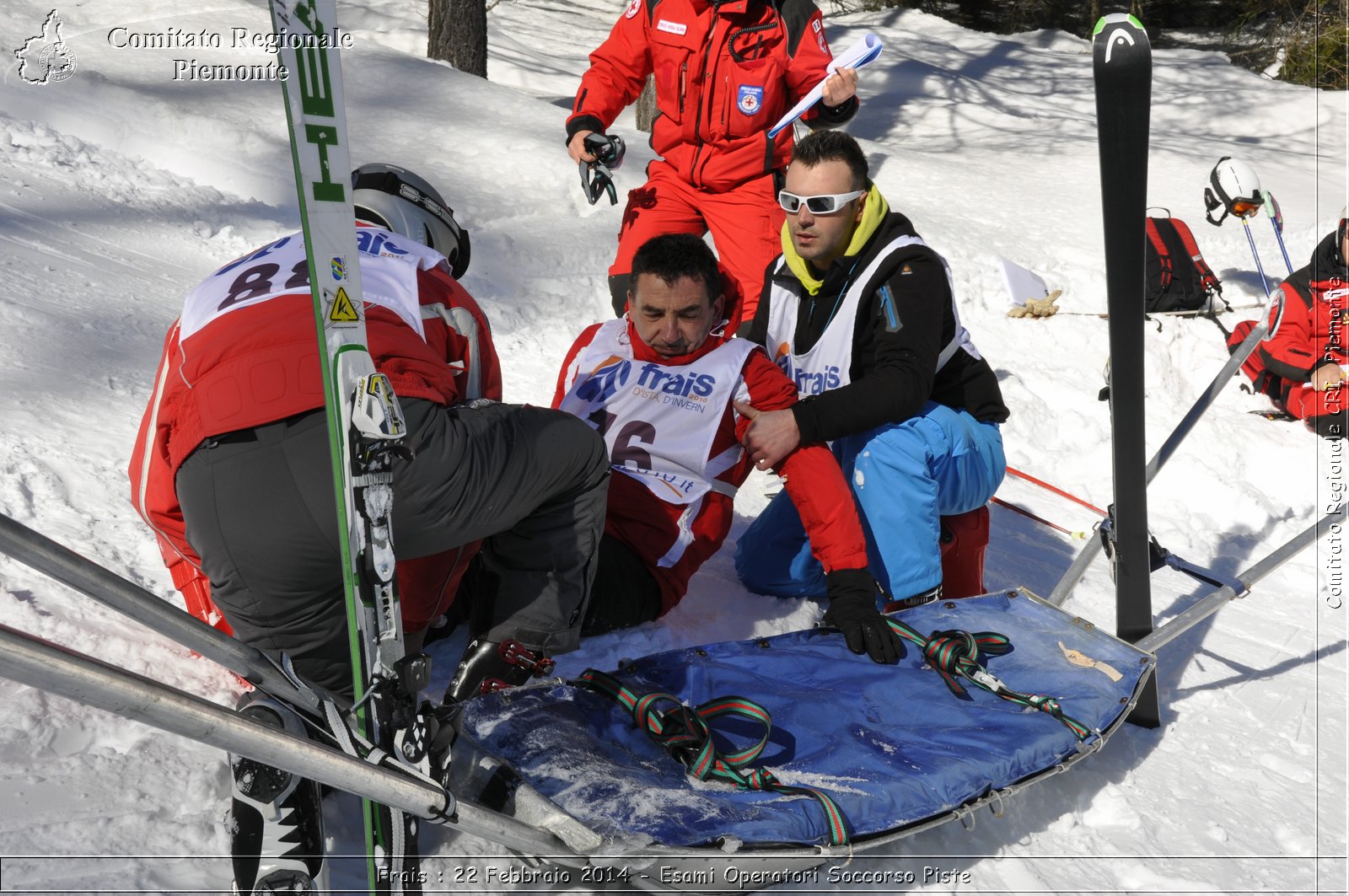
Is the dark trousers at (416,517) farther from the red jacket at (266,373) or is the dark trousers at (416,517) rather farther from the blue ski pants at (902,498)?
the blue ski pants at (902,498)

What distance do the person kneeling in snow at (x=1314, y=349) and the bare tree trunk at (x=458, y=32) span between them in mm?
5716

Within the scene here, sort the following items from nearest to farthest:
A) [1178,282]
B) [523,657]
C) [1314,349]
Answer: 1. [523,657]
2. [1314,349]
3. [1178,282]

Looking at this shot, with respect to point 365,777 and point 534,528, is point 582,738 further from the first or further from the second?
point 365,777

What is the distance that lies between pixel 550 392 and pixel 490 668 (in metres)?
2.39

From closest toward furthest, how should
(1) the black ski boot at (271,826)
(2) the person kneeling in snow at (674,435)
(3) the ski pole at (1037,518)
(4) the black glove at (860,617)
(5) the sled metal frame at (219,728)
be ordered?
(5) the sled metal frame at (219,728)
(1) the black ski boot at (271,826)
(4) the black glove at (860,617)
(2) the person kneeling in snow at (674,435)
(3) the ski pole at (1037,518)

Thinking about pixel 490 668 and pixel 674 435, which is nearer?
pixel 490 668

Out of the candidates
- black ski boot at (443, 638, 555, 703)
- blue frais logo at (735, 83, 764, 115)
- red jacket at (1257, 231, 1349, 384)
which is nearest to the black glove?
black ski boot at (443, 638, 555, 703)

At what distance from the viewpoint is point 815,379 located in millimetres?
3496

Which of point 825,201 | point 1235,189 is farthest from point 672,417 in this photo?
point 1235,189

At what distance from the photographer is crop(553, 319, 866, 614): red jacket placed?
2934mm

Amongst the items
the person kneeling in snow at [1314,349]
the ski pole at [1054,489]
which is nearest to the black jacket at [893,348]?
the ski pole at [1054,489]

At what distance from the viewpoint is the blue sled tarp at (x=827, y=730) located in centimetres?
216

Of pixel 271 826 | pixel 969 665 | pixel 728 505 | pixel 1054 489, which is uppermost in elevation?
pixel 271 826

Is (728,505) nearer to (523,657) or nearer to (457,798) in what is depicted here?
(523,657)
